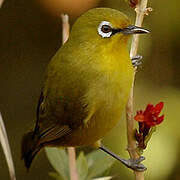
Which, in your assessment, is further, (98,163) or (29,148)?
(29,148)

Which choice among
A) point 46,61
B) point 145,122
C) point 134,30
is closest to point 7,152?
point 145,122

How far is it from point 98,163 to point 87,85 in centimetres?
39

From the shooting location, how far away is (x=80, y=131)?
3.32m

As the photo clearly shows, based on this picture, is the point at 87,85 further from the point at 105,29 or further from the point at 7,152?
the point at 7,152

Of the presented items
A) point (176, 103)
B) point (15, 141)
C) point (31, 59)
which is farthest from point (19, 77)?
point (176, 103)

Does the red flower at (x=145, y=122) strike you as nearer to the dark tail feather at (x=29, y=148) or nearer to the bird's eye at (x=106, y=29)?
the bird's eye at (x=106, y=29)

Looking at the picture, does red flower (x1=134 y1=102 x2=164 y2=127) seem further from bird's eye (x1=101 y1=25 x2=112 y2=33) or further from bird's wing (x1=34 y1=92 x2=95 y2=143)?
bird's wing (x1=34 y1=92 x2=95 y2=143)

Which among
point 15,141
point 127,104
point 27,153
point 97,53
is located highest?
point 97,53

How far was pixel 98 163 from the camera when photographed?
3105 mm

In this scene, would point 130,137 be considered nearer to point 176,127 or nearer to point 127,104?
point 127,104

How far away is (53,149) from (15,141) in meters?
2.27

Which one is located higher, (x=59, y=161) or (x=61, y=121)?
(x=61, y=121)

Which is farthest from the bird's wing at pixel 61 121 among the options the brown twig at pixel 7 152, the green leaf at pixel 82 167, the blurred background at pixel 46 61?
the blurred background at pixel 46 61

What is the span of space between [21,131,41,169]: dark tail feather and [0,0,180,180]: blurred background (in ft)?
3.39
